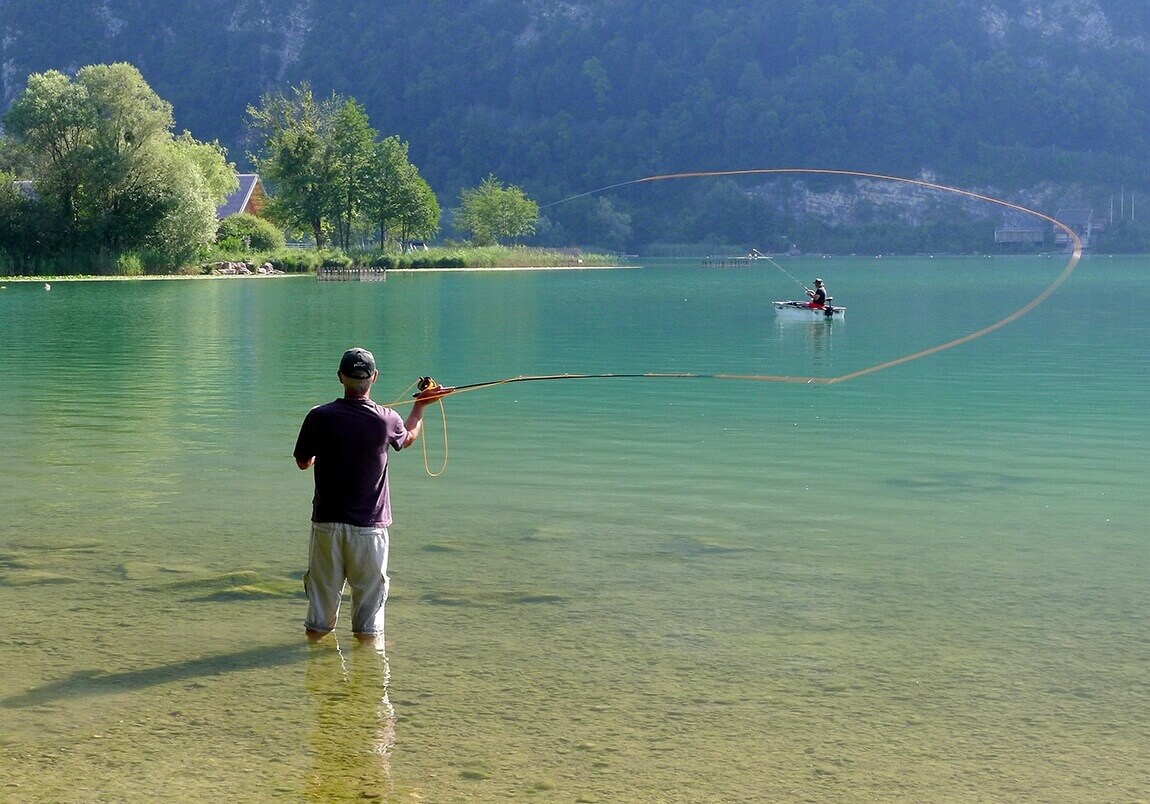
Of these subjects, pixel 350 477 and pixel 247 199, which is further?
pixel 247 199

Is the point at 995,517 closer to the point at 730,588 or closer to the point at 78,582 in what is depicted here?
the point at 730,588

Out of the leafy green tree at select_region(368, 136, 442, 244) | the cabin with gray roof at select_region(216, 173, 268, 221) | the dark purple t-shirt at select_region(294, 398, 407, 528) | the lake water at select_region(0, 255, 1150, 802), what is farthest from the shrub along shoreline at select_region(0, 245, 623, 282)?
the dark purple t-shirt at select_region(294, 398, 407, 528)

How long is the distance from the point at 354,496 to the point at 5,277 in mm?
79455

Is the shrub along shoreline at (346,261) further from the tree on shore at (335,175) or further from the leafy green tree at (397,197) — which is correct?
the tree on shore at (335,175)

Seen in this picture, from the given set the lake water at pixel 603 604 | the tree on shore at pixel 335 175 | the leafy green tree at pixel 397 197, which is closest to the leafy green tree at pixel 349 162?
the tree on shore at pixel 335 175

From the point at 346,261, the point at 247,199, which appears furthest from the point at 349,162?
the point at 346,261

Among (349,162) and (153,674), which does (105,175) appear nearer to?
A: (349,162)

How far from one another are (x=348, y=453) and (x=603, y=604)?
8.25ft

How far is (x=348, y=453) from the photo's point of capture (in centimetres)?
923

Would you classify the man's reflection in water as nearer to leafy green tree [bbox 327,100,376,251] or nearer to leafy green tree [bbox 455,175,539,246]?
leafy green tree [bbox 327,100,376,251]

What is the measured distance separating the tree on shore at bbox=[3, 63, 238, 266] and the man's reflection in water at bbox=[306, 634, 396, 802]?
79.9m

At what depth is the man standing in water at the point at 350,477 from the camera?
9.20m

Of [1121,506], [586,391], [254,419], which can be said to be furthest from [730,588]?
[586,391]

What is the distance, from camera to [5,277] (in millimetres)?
82500
